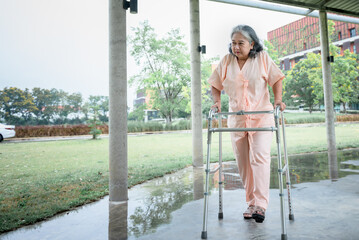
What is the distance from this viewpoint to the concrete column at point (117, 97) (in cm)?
383

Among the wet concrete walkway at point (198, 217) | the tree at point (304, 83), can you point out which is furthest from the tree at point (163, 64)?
the wet concrete walkway at point (198, 217)

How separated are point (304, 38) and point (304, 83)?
3887mm

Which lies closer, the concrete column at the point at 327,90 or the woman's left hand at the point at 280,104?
the woman's left hand at the point at 280,104

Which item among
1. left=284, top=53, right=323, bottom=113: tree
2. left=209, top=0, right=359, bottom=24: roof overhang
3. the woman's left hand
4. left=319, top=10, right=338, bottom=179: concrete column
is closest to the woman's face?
the woman's left hand

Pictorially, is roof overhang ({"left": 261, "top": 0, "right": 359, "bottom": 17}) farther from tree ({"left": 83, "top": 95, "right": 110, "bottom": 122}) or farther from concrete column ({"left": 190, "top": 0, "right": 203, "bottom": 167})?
tree ({"left": 83, "top": 95, "right": 110, "bottom": 122})

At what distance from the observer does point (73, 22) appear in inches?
669

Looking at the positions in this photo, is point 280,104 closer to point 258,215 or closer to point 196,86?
point 258,215

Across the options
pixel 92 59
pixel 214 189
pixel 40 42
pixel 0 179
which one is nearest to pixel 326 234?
pixel 214 189

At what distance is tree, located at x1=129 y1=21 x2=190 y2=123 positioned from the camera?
78.6 feet

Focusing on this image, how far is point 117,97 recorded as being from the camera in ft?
12.6

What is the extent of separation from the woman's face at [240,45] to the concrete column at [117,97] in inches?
67.4

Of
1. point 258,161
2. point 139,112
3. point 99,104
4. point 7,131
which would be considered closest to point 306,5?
point 258,161

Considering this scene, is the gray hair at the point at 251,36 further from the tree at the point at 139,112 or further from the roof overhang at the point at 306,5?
the tree at the point at 139,112

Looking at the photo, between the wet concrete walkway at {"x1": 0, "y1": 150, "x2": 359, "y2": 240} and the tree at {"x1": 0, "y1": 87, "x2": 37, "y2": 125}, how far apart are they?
8.88 meters
